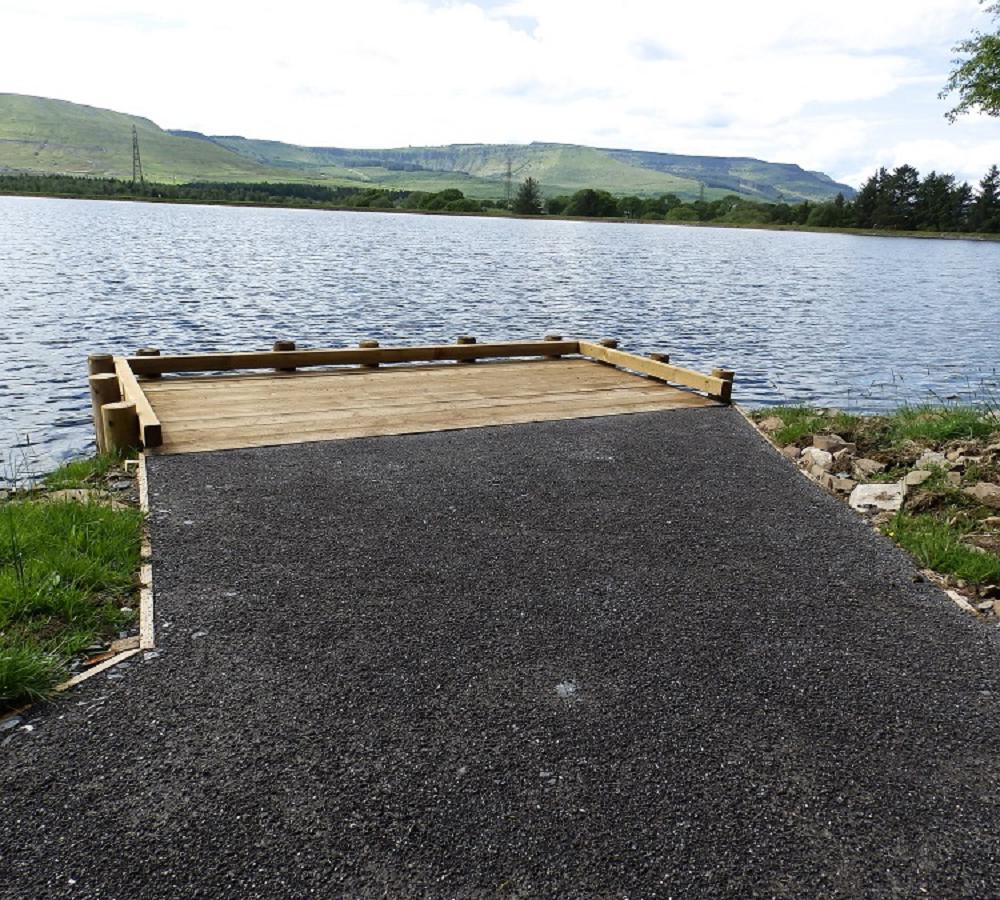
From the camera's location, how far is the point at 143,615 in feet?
16.6

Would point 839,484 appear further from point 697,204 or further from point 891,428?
point 697,204

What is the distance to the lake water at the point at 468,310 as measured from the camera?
66.3 ft

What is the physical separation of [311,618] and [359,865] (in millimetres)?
2072

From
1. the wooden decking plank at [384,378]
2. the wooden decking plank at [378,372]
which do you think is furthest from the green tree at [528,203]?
the wooden decking plank at [384,378]

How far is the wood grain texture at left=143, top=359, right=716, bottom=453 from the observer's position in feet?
29.1

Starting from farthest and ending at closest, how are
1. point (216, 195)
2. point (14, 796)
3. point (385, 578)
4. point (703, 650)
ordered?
point (216, 195) < point (385, 578) < point (703, 650) < point (14, 796)

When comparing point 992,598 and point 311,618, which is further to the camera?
point 992,598

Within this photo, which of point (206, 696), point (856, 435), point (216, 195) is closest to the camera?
point (206, 696)

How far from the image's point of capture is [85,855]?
3.27m

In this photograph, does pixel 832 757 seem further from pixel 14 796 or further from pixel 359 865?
pixel 14 796

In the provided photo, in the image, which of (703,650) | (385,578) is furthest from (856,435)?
(385,578)

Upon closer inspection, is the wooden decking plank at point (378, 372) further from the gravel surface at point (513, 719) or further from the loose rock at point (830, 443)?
the gravel surface at point (513, 719)

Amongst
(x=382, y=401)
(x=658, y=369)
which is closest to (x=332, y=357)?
(x=382, y=401)

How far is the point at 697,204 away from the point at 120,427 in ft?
563
